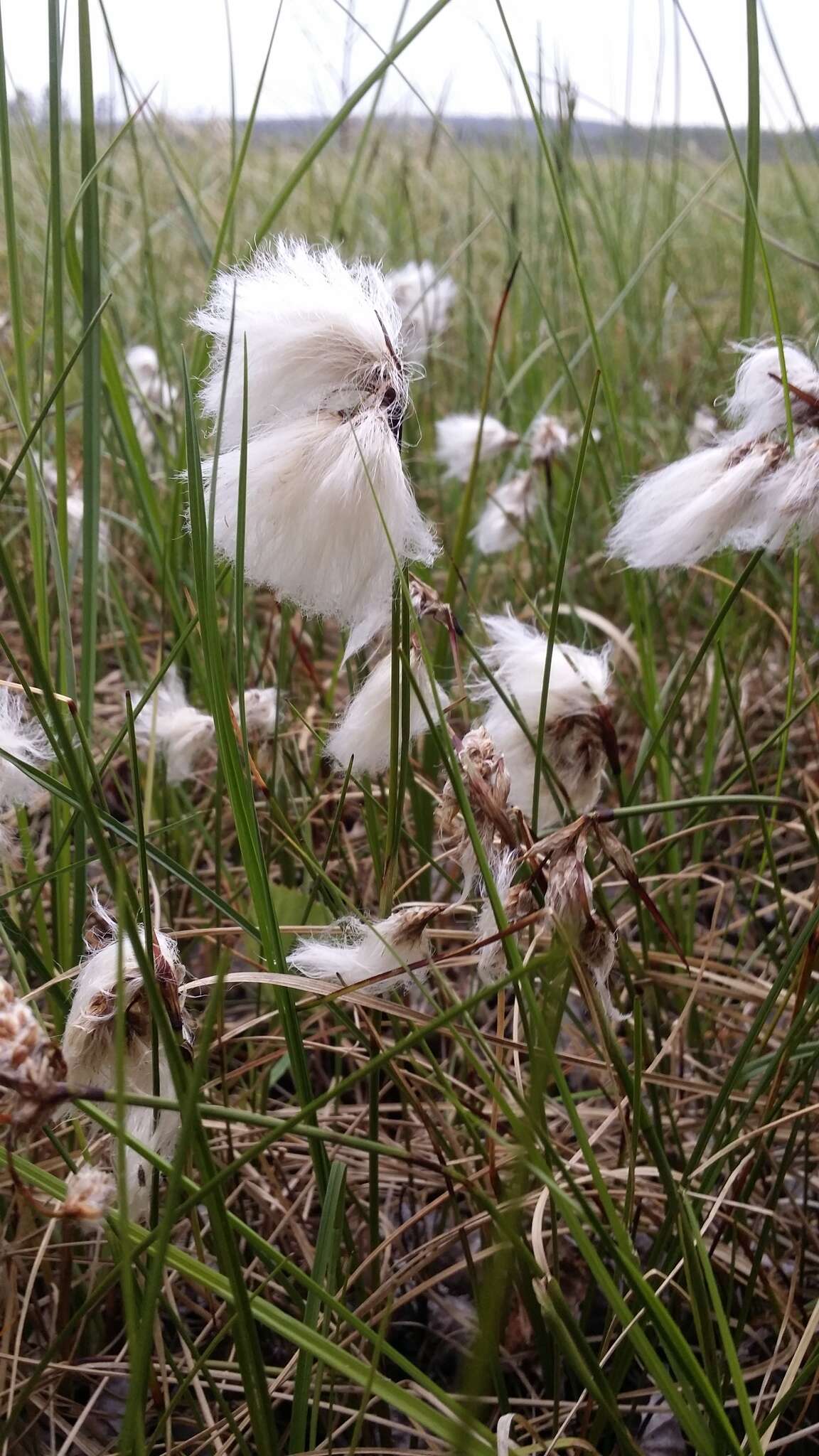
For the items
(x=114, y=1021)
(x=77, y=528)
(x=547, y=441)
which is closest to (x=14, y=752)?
(x=114, y=1021)

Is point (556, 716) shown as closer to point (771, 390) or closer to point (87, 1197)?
point (771, 390)

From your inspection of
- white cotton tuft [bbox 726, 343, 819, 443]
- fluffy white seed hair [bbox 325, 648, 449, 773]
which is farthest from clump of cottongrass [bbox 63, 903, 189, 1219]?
white cotton tuft [bbox 726, 343, 819, 443]

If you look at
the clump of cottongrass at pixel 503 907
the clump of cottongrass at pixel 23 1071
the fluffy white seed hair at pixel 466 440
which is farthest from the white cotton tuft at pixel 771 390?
the fluffy white seed hair at pixel 466 440

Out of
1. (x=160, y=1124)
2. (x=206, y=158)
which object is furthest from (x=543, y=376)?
(x=160, y=1124)

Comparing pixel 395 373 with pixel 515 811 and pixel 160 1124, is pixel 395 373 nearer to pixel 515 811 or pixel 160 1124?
pixel 515 811

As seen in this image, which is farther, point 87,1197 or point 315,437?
point 315,437

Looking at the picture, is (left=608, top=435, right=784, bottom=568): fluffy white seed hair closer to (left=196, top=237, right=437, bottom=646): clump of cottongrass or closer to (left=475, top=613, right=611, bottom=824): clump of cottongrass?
(left=475, top=613, right=611, bottom=824): clump of cottongrass

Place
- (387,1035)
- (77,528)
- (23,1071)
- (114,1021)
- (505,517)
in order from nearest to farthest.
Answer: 1. (23,1071)
2. (114,1021)
3. (387,1035)
4. (77,528)
5. (505,517)

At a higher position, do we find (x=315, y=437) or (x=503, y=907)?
(x=315, y=437)
